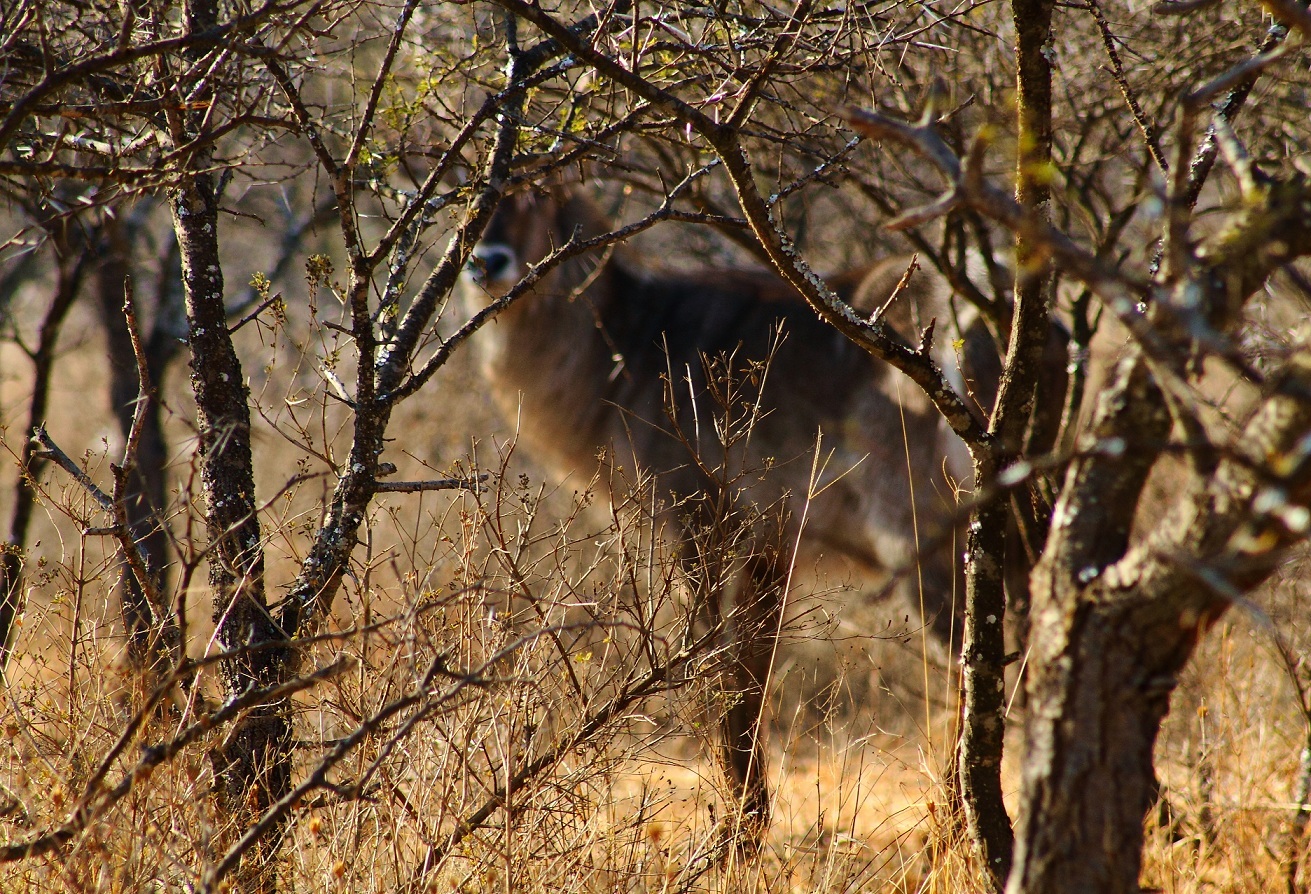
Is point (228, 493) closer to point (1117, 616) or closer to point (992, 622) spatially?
point (992, 622)

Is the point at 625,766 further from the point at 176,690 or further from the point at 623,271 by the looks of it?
the point at 623,271

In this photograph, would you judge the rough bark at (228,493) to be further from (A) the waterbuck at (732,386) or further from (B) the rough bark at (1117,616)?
(B) the rough bark at (1117,616)

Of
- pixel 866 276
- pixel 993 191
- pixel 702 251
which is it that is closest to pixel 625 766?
pixel 993 191

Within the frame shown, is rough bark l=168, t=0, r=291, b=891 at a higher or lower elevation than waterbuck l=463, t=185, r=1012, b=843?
lower

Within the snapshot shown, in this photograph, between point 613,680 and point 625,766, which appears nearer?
point 613,680

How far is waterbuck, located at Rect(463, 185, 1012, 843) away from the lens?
19.4 ft

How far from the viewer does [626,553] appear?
141 inches

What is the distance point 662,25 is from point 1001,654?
2019mm

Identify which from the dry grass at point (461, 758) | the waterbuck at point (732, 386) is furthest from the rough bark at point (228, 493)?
the waterbuck at point (732, 386)

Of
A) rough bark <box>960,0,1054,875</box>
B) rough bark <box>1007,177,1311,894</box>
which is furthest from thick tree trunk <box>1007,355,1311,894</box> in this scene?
rough bark <box>960,0,1054,875</box>

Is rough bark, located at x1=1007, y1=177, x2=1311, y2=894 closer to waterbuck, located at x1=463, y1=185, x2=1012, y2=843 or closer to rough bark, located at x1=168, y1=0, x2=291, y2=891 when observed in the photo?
rough bark, located at x1=168, y1=0, x2=291, y2=891

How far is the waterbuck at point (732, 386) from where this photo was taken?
5.91m

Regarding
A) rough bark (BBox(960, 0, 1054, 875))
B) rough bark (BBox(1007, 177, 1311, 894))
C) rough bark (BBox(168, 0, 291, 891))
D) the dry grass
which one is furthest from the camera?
rough bark (BBox(168, 0, 291, 891))

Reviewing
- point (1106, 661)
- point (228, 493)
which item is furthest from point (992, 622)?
point (228, 493)
